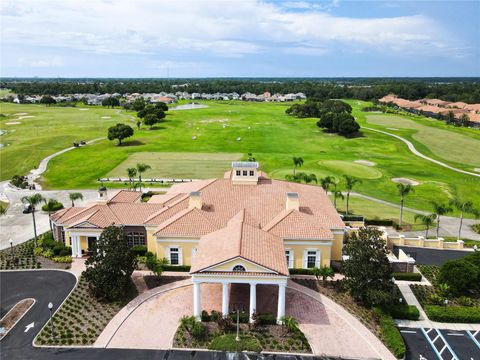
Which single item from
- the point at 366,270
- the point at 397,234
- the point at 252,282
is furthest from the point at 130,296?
the point at 397,234

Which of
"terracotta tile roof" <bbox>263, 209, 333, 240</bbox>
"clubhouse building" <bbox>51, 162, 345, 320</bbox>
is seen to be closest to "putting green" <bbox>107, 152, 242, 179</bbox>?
"clubhouse building" <bbox>51, 162, 345, 320</bbox>

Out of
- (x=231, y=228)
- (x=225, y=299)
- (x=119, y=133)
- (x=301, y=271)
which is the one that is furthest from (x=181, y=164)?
(x=225, y=299)

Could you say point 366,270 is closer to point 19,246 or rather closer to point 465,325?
point 465,325

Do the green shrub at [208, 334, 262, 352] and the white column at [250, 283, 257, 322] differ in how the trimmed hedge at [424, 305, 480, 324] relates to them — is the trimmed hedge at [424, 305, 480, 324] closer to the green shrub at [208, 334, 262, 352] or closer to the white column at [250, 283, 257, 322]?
the white column at [250, 283, 257, 322]

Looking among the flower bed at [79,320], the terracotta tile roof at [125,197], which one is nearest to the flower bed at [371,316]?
the flower bed at [79,320]

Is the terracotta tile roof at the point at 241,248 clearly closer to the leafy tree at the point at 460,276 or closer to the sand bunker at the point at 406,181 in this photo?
the leafy tree at the point at 460,276

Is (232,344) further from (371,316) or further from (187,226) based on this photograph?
(187,226)

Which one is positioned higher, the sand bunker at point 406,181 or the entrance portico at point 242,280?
the entrance portico at point 242,280
